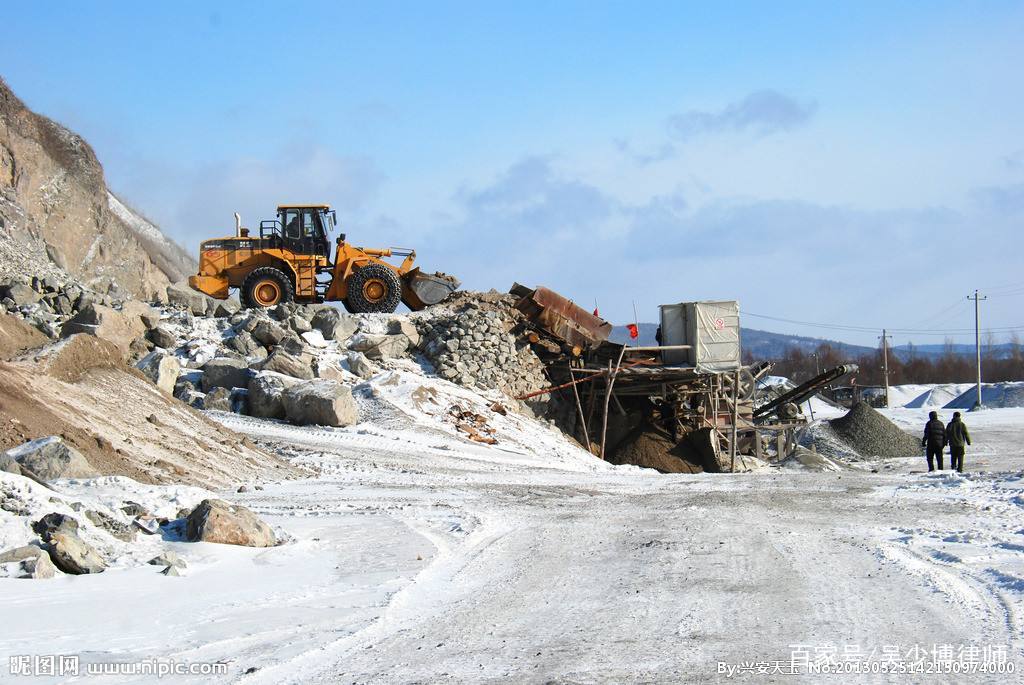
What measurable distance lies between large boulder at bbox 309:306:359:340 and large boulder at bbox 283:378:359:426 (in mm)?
3898

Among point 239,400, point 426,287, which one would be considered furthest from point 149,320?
point 426,287

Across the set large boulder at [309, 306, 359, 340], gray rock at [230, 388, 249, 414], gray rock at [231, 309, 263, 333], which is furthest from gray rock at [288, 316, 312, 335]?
gray rock at [230, 388, 249, 414]

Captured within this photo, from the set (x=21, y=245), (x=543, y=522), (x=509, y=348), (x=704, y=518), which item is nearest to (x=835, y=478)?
(x=704, y=518)

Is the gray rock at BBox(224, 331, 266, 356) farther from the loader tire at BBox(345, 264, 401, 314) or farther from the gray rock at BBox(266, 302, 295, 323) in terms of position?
the loader tire at BBox(345, 264, 401, 314)

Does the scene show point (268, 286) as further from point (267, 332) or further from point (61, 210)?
point (61, 210)

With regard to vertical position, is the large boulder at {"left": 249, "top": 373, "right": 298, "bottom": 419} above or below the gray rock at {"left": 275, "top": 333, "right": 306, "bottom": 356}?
below

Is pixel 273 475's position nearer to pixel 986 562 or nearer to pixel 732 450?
pixel 986 562

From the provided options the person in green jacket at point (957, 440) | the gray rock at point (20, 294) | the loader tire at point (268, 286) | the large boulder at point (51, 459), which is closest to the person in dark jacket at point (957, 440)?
the person in green jacket at point (957, 440)

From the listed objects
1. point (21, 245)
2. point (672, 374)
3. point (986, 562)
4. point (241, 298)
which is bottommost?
point (986, 562)

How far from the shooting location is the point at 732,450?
77.5 ft

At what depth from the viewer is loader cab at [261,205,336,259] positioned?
80.4ft

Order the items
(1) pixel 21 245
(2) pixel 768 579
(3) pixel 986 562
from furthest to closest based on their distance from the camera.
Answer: (1) pixel 21 245, (3) pixel 986 562, (2) pixel 768 579

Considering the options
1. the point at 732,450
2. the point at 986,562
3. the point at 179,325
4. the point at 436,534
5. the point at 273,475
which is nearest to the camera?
the point at 986,562

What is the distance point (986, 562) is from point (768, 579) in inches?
72.8
